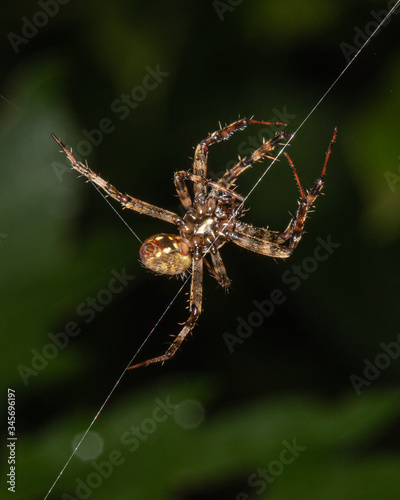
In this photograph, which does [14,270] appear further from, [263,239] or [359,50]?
[359,50]

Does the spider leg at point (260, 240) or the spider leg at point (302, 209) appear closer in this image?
the spider leg at point (302, 209)

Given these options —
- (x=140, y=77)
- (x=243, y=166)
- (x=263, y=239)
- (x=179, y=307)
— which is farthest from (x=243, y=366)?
(x=140, y=77)

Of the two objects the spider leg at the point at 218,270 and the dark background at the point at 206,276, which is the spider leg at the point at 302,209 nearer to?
the dark background at the point at 206,276

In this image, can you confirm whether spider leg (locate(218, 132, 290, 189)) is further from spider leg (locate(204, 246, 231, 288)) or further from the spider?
spider leg (locate(204, 246, 231, 288))

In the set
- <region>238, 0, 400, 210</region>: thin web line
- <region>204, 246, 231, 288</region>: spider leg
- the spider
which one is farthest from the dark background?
<region>204, 246, 231, 288</region>: spider leg

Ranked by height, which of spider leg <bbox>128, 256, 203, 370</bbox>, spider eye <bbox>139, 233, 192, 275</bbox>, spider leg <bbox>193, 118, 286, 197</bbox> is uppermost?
spider leg <bbox>193, 118, 286, 197</bbox>

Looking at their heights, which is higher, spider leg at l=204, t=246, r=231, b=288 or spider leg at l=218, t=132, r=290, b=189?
spider leg at l=218, t=132, r=290, b=189

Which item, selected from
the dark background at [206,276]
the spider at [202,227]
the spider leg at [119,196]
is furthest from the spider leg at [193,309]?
the spider leg at [119,196]
